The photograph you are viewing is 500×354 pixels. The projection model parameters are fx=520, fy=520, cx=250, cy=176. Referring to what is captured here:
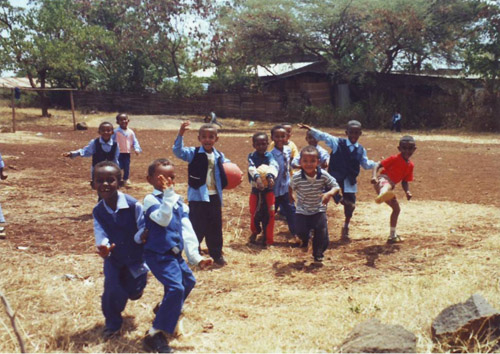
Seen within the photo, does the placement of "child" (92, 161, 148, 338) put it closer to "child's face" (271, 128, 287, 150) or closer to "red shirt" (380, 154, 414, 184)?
"child's face" (271, 128, 287, 150)

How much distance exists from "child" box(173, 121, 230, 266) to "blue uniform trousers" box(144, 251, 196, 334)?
1.78 meters

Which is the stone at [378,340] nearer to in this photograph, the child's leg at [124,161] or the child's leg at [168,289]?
the child's leg at [168,289]

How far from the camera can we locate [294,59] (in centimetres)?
3041

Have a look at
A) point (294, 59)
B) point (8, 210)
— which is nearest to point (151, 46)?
point (294, 59)

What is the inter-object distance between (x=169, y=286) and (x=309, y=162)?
2521 mm

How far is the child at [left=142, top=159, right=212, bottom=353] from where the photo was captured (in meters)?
3.73

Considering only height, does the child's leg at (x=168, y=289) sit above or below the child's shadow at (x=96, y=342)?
above

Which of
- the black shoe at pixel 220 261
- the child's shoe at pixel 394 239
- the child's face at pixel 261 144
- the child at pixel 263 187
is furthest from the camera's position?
the child's shoe at pixel 394 239

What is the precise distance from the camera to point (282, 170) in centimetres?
703

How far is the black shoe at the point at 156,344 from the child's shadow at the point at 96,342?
0.08m

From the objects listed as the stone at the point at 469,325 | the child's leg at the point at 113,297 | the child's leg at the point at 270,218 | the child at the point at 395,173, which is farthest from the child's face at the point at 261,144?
the stone at the point at 469,325

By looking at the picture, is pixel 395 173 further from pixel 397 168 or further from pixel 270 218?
pixel 270 218

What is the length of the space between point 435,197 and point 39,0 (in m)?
41.6

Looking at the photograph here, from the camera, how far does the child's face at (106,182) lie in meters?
3.94
